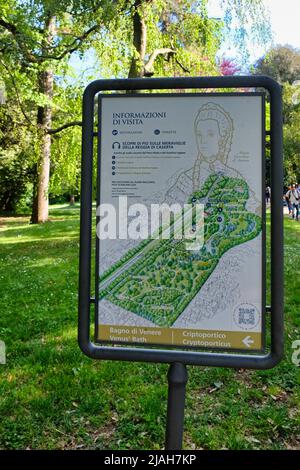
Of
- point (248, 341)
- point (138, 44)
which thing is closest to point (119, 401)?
point (248, 341)

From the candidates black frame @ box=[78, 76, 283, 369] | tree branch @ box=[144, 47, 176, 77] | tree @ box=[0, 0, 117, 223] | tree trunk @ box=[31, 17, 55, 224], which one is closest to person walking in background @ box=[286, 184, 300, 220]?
tree branch @ box=[144, 47, 176, 77]

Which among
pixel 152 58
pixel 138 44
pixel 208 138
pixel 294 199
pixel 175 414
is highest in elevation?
pixel 138 44

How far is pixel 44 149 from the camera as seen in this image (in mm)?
11633

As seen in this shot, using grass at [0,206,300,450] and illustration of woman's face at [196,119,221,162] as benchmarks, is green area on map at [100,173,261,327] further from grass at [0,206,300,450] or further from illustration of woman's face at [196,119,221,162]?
grass at [0,206,300,450]

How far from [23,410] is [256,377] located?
1.95 m

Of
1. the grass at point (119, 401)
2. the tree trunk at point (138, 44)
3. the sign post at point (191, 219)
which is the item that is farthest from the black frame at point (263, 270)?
the tree trunk at point (138, 44)

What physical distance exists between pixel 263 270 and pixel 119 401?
1.97 meters

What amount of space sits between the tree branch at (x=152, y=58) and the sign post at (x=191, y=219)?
780 cm

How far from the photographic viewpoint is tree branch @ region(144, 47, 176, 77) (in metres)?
9.43

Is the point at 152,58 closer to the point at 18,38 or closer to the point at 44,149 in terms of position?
the point at 18,38

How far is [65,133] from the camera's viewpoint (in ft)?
42.8

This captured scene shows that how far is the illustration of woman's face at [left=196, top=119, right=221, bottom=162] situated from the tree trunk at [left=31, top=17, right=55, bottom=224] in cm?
907

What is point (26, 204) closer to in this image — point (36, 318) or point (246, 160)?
point (36, 318)

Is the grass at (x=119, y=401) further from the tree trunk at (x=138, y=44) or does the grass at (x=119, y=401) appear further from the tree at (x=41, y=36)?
the tree trunk at (x=138, y=44)
